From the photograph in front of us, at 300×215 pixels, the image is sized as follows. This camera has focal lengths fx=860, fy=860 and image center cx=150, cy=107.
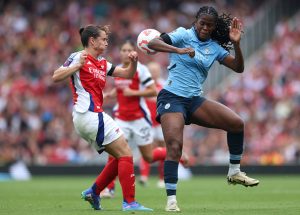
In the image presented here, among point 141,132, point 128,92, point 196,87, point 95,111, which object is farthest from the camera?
point 141,132

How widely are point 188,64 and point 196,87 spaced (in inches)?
12.6

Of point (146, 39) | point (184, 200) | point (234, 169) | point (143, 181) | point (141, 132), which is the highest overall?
point (146, 39)

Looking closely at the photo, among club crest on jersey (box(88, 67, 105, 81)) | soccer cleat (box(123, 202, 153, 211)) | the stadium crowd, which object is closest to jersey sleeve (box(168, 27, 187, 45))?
club crest on jersey (box(88, 67, 105, 81))

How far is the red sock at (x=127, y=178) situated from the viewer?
10.5 metres

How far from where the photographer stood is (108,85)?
24406 mm

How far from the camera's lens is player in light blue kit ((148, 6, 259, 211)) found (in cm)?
1046

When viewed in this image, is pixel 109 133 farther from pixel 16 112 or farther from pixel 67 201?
pixel 16 112

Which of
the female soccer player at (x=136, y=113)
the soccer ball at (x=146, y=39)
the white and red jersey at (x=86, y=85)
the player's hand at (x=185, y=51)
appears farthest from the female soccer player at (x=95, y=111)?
the female soccer player at (x=136, y=113)

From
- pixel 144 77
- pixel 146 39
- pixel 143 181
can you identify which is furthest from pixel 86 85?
pixel 143 181

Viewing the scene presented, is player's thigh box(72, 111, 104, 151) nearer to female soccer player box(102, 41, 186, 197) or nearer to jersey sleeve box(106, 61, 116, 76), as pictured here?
jersey sleeve box(106, 61, 116, 76)

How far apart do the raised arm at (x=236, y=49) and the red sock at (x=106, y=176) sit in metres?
1.93

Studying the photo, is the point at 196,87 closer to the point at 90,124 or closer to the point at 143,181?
the point at 90,124

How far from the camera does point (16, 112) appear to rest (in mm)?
23688

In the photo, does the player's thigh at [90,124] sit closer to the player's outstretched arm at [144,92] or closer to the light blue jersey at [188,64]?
the light blue jersey at [188,64]
